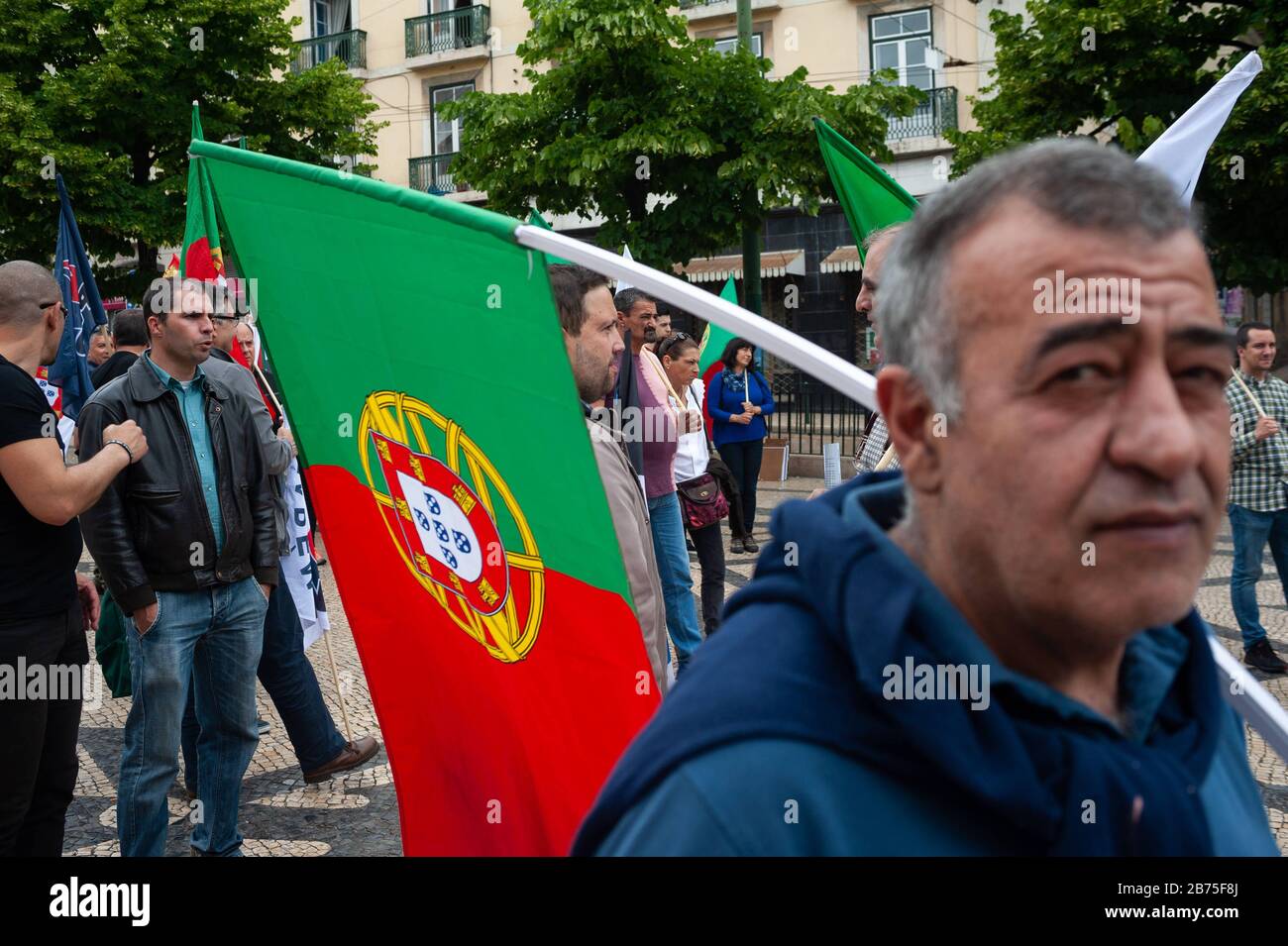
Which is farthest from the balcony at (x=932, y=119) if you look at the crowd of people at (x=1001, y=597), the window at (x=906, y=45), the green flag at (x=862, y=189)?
the crowd of people at (x=1001, y=597)

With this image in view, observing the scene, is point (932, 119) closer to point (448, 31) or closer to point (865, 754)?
point (448, 31)

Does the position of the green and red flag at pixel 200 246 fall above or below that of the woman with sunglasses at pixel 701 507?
above

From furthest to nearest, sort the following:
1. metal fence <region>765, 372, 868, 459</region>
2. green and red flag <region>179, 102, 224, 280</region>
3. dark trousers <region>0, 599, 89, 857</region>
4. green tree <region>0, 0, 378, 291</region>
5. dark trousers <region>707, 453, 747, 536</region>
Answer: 1. green tree <region>0, 0, 378, 291</region>
2. metal fence <region>765, 372, 868, 459</region>
3. dark trousers <region>707, 453, 747, 536</region>
4. green and red flag <region>179, 102, 224, 280</region>
5. dark trousers <region>0, 599, 89, 857</region>

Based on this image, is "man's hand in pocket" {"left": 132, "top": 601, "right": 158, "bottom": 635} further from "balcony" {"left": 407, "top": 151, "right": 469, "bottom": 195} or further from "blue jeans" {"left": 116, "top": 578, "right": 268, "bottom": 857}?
"balcony" {"left": 407, "top": 151, "right": 469, "bottom": 195}

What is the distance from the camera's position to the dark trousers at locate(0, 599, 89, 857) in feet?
10.4

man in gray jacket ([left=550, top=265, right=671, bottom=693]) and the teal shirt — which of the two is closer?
man in gray jacket ([left=550, top=265, right=671, bottom=693])

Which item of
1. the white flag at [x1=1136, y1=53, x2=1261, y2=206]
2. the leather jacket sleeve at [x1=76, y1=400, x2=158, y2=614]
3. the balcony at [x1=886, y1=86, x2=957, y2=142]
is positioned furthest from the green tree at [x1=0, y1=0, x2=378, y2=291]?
the white flag at [x1=1136, y1=53, x2=1261, y2=206]

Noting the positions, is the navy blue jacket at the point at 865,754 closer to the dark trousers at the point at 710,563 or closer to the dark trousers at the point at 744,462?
the dark trousers at the point at 710,563

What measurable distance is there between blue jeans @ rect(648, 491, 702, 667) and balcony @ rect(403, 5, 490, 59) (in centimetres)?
2366

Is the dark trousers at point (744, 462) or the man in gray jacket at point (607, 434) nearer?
the man in gray jacket at point (607, 434)

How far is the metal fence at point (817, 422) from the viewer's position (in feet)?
54.2

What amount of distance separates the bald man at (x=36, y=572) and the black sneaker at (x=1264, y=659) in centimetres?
545

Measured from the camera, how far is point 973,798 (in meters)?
0.97
